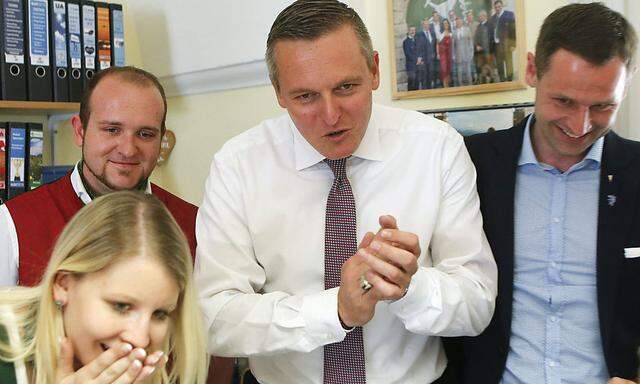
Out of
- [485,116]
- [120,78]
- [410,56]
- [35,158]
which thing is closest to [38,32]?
[35,158]

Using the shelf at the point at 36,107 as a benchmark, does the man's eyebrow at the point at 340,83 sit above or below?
below

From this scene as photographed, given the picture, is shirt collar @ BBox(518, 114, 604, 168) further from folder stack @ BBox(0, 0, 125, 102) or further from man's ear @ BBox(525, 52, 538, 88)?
folder stack @ BBox(0, 0, 125, 102)

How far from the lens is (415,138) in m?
1.76

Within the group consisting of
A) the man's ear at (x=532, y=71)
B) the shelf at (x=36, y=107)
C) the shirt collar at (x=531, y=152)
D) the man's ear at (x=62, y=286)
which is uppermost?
the shelf at (x=36, y=107)

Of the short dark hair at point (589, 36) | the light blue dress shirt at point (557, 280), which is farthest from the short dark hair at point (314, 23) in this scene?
the light blue dress shirt at point (557, 280)

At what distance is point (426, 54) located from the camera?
226 cm

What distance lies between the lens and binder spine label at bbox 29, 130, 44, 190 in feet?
8.80

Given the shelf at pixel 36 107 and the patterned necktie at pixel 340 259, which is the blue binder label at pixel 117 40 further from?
the patterned necktie at pixel 340 259

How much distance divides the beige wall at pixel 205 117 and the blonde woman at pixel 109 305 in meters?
1.13

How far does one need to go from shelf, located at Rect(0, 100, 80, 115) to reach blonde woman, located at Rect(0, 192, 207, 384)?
4.44 feet

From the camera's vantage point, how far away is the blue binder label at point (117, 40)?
2861mm

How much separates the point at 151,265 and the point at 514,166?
35.1 inches

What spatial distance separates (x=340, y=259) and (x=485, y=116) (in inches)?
29.6

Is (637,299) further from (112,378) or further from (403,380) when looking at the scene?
(112,378)
